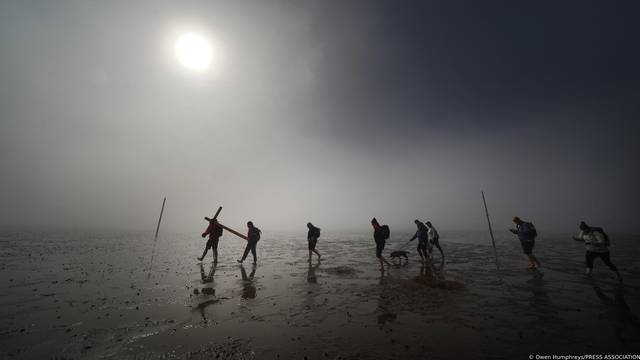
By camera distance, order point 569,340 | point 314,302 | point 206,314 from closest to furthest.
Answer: point 569,340 → point 206,314 → point 314,302

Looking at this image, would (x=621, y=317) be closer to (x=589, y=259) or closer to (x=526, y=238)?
(x=589, y=259)

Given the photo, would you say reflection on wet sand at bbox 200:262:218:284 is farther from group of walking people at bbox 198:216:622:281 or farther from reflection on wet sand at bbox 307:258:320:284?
reflection on wet sand at bbox 307:258:320:284

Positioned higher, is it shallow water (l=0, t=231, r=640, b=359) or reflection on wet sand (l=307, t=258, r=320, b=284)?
reflection on wet sand (l=307, t=258, r=320, b=284)

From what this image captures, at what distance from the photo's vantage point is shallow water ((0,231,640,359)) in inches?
224

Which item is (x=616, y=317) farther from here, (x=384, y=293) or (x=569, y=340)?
(x=384, y=293)

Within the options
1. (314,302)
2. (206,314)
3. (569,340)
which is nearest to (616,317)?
(569,340)

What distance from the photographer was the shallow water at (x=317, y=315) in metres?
5.68

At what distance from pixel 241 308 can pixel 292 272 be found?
7091 mm

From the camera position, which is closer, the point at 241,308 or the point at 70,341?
the point at 70,341

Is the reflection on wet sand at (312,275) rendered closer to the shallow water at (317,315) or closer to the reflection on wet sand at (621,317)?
the shallow water at (317,315)

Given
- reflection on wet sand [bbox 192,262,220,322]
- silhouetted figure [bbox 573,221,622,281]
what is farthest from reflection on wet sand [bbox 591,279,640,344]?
reflection on wet sand [bbox 192,262,220,322]

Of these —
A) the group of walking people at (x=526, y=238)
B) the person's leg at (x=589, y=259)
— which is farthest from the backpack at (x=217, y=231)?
the person's leg at (x=589, y=259)

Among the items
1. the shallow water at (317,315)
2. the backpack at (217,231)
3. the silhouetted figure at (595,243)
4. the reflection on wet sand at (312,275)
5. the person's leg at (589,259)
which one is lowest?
the shallow water at (317,315)

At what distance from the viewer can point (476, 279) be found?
42.1 feet
